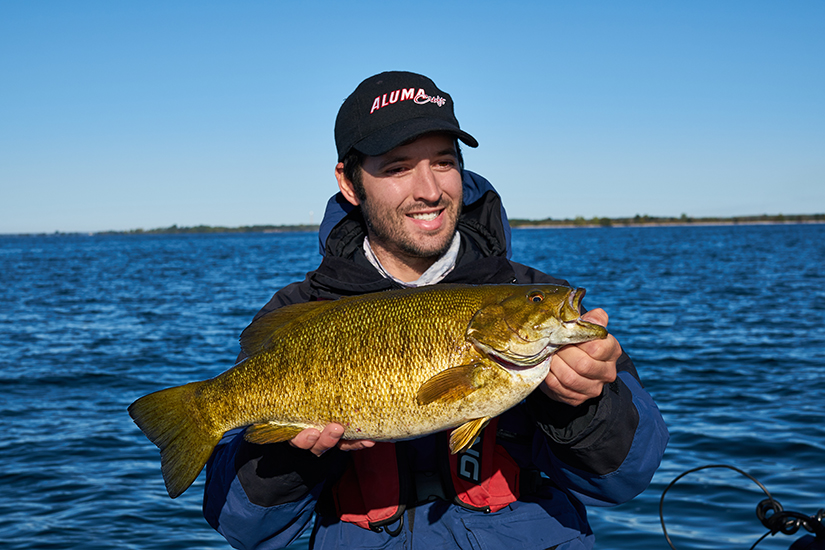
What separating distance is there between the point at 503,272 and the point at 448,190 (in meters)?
0.53

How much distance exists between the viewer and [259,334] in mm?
3160

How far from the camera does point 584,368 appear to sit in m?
2.57

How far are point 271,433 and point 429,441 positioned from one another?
2.70 ft

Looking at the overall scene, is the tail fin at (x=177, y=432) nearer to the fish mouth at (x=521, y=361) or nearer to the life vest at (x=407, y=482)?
the life vest at (x=407, y=482)

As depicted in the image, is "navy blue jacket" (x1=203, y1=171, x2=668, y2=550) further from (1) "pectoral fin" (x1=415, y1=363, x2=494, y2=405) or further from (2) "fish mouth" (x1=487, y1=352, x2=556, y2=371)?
(1) "pectoral fin" (x1=415, y1=363, x2=494, y2=405)

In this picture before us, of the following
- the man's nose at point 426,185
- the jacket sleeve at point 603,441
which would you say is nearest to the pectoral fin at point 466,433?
the jacket sleeve at point 603,441

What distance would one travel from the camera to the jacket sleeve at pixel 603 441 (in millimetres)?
2773

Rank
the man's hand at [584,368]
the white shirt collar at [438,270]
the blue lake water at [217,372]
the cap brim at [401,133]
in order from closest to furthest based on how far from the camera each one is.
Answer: the man's hand at [584,368], the cap brim at [401,133], the white shirt collar at [438,270], the blue lake water at [217,372]

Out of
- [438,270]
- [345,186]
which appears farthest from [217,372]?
[438,270]

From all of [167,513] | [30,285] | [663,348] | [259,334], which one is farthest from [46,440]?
[30,285]

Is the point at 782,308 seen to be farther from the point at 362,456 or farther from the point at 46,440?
the point at 362,456

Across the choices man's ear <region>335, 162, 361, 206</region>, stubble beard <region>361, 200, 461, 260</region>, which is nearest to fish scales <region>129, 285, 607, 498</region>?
stubble beard <region>361, 200, 461, 260</region>

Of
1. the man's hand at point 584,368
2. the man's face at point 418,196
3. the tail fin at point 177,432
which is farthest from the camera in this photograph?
the man's face at point 418,196

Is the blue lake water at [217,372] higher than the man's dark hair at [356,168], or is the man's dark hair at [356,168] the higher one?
the man's dark hair at [356,168]
